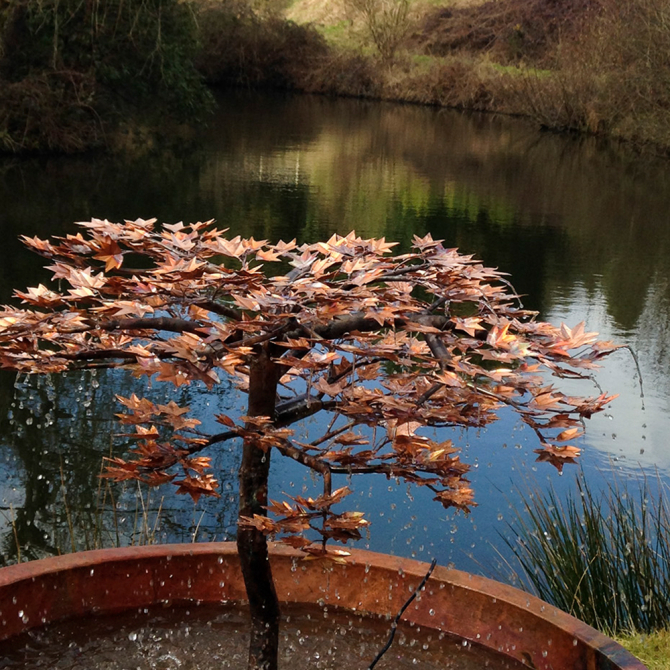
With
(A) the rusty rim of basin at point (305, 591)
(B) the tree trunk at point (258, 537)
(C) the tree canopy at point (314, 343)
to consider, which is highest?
(C) the tree canopy at point (314, 343)

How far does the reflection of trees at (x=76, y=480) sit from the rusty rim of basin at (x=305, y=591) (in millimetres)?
1256

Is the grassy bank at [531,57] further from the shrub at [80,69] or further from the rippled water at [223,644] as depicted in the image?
the rippled water at [223,644]

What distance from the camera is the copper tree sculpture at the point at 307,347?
1763 millimetres

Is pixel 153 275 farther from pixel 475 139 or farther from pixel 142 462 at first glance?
pixel 475 139

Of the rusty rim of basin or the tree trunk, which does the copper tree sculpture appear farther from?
the rusty rim of basin

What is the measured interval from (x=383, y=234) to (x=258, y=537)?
10.3 metres

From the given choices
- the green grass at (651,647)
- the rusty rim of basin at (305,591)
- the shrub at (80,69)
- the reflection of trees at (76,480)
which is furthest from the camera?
the shrub at (80,69)

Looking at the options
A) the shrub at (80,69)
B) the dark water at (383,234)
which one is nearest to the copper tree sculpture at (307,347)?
the dark water at (383,234)

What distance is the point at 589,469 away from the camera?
18.6 ft

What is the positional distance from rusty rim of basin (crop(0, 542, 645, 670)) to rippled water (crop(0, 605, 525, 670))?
30mm

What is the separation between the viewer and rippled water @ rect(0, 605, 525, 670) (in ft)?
7.91

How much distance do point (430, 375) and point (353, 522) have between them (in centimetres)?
29

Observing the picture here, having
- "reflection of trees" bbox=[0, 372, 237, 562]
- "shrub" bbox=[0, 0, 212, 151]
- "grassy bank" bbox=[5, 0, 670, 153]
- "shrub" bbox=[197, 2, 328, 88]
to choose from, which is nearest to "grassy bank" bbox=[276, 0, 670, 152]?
"grassy bank" bbox=[5, 0, 670, 153]

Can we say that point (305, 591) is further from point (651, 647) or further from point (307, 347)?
point (651, 647)
